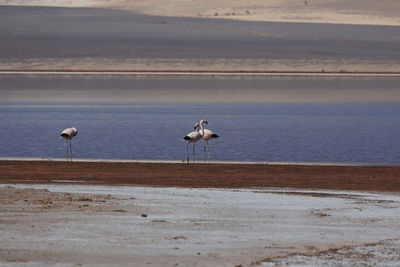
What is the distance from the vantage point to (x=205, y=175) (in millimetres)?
13977

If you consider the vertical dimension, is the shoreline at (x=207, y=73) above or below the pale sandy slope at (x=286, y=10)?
below

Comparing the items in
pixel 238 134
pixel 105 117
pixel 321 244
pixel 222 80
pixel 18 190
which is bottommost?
pixel 321 244

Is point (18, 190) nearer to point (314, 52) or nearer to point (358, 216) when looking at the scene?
point (358, 216)

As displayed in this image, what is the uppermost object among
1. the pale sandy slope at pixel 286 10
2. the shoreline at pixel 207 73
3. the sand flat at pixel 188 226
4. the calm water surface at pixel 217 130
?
the pale sandy slope at pixel 286 10

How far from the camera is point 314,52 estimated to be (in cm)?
5800

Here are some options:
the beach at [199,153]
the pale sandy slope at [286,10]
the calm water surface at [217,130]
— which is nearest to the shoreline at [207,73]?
the beach at [199,153]

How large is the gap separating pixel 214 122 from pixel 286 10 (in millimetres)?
70294

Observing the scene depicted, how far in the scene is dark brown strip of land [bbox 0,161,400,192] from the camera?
496 inches

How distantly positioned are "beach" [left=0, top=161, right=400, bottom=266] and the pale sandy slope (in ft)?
245

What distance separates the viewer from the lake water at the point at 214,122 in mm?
18719

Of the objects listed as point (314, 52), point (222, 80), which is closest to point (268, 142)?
point (222, 80)

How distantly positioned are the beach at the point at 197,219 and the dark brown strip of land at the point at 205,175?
0.03 m

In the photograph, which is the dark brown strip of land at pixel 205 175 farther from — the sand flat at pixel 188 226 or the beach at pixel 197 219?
the sand flat at pixel 188 226

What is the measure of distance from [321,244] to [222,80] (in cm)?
3947
